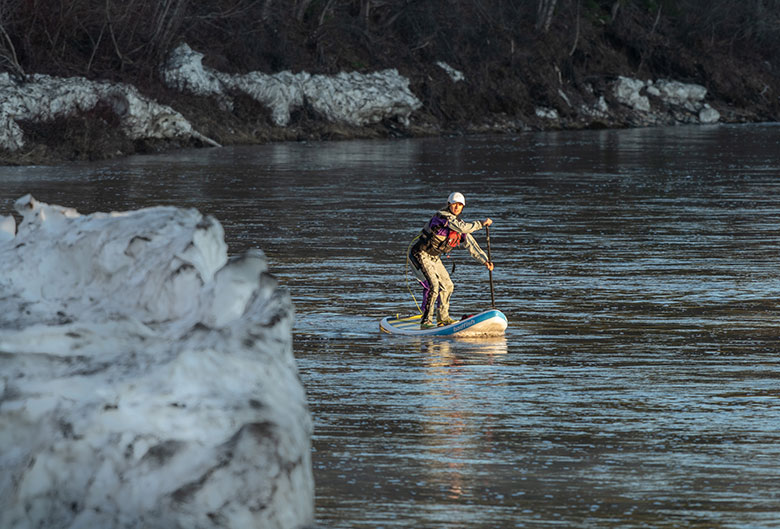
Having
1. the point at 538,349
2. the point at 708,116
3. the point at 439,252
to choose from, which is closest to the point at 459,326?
the point at 439,252

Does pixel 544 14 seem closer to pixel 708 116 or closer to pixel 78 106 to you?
pixel 708 116

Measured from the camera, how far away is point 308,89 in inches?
→ 2183

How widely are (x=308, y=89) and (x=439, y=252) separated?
138 feet

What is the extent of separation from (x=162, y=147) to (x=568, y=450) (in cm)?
3843

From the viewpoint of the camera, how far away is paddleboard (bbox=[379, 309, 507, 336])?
13414mm

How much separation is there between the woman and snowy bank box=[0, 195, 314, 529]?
690 centimetres

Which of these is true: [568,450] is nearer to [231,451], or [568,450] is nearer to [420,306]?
[231,451]

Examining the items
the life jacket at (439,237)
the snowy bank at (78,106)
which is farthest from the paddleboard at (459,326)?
the snowy bank at (78,106)

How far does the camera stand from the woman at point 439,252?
553 inches

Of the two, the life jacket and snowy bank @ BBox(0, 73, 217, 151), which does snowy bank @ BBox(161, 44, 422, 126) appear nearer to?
snowy bank @ BBox(0, 73, 217, 151)

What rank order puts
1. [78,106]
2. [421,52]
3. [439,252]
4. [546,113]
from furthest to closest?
[546,113], [421,52], [78,106], [439,252]

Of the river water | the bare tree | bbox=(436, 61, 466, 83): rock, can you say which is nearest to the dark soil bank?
the bare tree

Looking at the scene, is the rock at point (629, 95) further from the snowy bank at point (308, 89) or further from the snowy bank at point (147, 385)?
the snowy bank at point (147, 385)

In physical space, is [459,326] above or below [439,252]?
below
